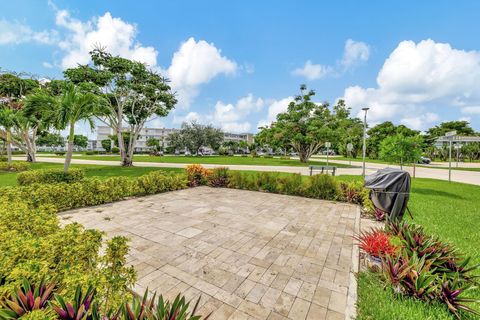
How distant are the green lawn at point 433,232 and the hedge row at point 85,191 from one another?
5551mm

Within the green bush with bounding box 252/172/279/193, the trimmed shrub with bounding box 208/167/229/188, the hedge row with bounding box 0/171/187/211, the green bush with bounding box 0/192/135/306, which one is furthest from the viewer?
the trimmed shrub with bounding box 208/167/229/188

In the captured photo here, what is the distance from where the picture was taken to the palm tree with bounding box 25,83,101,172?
719 cm

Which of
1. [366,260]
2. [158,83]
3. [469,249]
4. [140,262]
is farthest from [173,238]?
[158,83]

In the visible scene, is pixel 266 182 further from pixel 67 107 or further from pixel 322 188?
pixel 67 107

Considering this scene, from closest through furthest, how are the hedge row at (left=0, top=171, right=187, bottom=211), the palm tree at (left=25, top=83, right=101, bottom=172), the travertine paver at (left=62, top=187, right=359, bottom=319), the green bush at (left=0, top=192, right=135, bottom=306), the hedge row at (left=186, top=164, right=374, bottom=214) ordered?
the green bush at (left=0, top=192, right=135, bottom=306) < the travertine paver at (left=62, top=187, right=359, bottom=319) < the hedge row at (left=0, top=171, right=187, bottom=211) < the hedge row at (left=186, top=164, right=374, bottom=214) < the palm tree at (left=25, top=83, right=101, bottom=172)

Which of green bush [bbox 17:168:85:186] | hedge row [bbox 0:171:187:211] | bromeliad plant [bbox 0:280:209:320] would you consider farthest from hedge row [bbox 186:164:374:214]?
bromeliad plant [bbox 0:280:209:320]

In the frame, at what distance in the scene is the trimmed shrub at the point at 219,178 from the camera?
9.56 meters

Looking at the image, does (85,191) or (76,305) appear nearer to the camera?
(76,305)

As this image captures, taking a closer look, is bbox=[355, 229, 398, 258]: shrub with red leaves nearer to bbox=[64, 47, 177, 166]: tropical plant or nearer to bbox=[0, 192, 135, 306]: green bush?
bbox=[0, 192, 135, 306]: green bush

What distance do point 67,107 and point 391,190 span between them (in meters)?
10.2

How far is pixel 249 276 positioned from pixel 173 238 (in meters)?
1.84

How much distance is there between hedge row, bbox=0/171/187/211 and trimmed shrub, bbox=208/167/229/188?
1984mm

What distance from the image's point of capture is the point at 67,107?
7.18 m

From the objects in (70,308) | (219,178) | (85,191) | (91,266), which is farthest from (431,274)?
(85,191)
